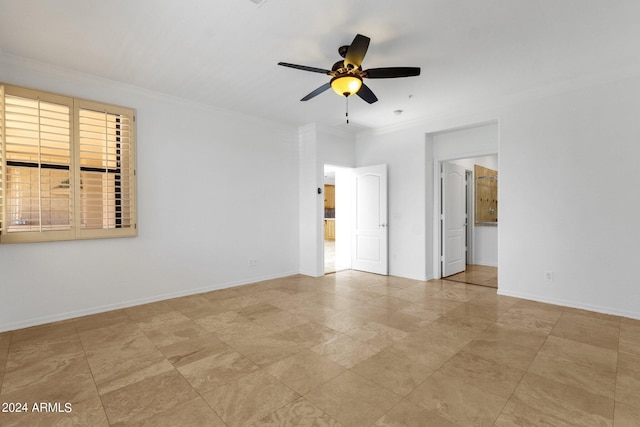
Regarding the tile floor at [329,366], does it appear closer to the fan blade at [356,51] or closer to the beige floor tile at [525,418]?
the beige floor tile at [525,418]

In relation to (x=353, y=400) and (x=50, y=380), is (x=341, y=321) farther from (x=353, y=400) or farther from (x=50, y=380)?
(x=50, y=380)

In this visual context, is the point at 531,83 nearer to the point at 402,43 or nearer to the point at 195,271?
the point at 402,43

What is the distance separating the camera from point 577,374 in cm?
236

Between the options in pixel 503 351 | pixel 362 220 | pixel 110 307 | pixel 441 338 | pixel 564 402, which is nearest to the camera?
pixel 564 402

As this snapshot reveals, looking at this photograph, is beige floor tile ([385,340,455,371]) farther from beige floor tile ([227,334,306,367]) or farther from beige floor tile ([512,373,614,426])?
beige floor tile ([227,334,306,367])

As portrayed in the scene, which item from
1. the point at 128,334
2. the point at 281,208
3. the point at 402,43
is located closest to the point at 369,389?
the point at 128,334

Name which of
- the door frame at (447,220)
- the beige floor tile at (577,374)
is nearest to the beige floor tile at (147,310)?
the beige floor tile at (577,374)

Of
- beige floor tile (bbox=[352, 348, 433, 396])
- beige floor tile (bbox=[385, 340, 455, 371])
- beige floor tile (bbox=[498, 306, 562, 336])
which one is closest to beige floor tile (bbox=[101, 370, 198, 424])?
beige floor tile (bbox=[352, 348, 433, 396])

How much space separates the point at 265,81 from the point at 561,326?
14.8 ft

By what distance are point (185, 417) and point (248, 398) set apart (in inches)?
15.6

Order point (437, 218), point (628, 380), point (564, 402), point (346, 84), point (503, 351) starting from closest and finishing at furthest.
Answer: point (564, 402) → point (628, 380) → point (503, 351) → point (346, 84) → point (437, 218)

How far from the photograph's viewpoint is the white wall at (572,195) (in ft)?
11.8

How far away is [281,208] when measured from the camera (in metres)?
5.79

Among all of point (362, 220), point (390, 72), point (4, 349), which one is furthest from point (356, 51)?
point (4, 349)
